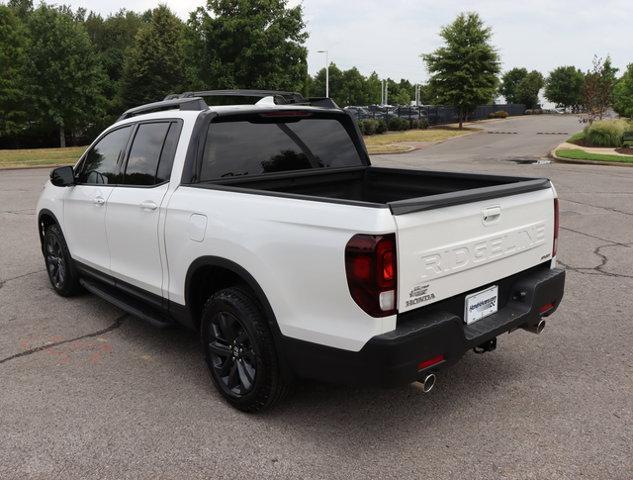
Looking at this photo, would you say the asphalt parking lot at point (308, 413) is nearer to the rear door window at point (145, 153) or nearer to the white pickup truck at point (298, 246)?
the white pickup truck at point (298, 246)

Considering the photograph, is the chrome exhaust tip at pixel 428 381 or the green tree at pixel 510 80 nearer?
the chrome exhaust tip at pixel 428 381

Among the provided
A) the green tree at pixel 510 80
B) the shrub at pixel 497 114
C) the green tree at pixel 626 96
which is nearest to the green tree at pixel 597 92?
the green tree at pixel 626 96

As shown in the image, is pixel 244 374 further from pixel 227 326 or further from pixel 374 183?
pixel 374 183

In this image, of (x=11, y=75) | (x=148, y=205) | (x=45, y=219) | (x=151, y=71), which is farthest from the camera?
(x=151, y=71)

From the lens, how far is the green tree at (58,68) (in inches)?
1193

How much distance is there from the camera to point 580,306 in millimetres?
5332

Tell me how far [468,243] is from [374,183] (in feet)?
6.15

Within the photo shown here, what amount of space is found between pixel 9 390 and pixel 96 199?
1604 millimetres

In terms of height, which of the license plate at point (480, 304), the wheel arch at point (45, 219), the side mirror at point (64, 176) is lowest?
the license plate at point (480, 304)

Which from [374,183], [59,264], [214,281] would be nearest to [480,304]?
[214,281]

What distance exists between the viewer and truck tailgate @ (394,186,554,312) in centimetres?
279

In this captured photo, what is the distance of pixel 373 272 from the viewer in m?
2.70

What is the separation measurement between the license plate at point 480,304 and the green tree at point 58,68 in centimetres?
3164

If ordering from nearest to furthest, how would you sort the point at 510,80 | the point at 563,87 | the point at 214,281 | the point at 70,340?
the point at 214,281 → the point at 70,340 → the point at 563,87 → the point at 510,80
